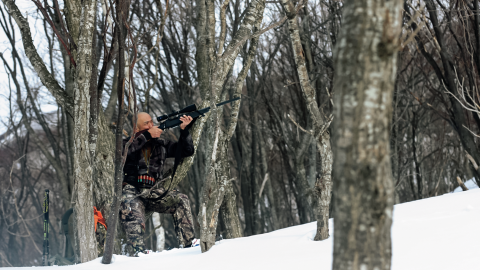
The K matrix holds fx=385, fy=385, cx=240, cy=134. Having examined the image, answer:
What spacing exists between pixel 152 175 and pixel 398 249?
9.27 feet

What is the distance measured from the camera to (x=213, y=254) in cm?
307

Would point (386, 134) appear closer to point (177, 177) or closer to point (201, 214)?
point (201, 214)

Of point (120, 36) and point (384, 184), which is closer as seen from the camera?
point (384, 184)

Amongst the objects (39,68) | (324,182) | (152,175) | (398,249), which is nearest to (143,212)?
(152,175)

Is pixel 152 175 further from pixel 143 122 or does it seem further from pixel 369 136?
pixel 369 136

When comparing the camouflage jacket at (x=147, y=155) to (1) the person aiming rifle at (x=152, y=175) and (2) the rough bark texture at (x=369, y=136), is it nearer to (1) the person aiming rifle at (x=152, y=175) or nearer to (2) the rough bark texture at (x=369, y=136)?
(1) the person aiming rifle at (x=152, y=175)

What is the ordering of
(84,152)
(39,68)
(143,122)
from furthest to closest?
(143,122) → (39,68) → (84,152)

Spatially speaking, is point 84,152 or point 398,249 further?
point 84,152

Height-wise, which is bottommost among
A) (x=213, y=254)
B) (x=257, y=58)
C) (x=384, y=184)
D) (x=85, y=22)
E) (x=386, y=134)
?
(x=213, y=254)

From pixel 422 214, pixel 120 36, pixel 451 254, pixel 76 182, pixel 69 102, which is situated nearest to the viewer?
pixel 451 254

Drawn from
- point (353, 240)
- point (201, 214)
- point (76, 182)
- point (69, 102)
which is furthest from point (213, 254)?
point (69, 102)

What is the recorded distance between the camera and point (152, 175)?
4.46 meters

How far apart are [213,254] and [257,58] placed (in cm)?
855

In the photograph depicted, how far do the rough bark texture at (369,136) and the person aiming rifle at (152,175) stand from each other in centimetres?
307
